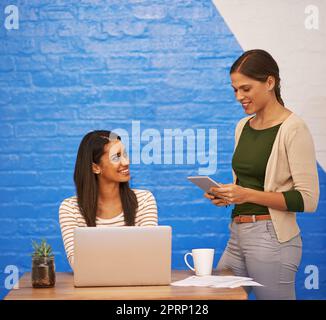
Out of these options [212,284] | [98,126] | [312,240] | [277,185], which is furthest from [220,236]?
[212,284]

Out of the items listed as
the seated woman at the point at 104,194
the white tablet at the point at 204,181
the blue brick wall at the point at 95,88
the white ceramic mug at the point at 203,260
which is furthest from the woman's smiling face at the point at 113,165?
the blue brick wall at the point at 95,88

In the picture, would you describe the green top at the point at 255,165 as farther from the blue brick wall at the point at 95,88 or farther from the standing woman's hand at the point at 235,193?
the blue brick wall at the point at 95,88

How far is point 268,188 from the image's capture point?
2.88 m

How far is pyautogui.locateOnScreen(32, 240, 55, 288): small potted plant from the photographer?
2.59 meters

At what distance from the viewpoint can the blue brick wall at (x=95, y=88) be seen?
4105mm

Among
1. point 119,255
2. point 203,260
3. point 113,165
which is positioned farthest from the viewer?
point 113,165

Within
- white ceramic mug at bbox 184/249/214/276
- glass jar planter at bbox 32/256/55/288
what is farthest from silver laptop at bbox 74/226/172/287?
white ceramic mug at bbox 184/249/214/276

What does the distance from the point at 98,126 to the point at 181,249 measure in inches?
31.5

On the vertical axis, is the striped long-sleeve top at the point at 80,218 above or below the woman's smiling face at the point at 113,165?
below

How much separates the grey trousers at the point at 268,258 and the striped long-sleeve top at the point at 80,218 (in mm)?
438

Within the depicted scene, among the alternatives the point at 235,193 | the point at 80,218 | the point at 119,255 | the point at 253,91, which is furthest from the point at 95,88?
the point at 119,255

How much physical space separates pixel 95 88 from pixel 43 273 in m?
1.71

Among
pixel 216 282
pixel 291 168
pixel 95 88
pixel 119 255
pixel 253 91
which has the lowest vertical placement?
pixel 216 282

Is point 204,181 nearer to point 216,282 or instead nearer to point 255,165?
point 255,165
